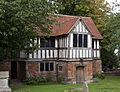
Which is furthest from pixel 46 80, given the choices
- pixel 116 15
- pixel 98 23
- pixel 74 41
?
pixel 98 23

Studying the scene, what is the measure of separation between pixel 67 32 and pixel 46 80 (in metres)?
5.78

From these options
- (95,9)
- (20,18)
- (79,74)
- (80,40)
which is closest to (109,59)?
(95,9)

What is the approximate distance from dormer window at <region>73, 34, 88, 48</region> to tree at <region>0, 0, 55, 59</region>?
18.2ft

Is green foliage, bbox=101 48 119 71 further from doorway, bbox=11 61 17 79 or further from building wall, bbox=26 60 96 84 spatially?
doorway, bbox=11 61 17 79

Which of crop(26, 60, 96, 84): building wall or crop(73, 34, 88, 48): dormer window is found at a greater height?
crop(73, 34, 88, 48): dormer window

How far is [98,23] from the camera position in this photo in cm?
3005

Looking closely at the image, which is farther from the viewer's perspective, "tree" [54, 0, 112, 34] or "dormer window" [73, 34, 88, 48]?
"tree" [54, 0, 112, 34]

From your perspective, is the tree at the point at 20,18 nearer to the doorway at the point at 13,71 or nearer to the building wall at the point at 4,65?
the building wall at the point at 4,65

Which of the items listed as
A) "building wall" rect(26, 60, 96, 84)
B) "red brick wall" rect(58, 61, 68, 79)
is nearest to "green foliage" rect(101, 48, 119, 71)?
"building wall" rect(26, 60, 96, 84)

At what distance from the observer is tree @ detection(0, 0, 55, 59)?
1282cm

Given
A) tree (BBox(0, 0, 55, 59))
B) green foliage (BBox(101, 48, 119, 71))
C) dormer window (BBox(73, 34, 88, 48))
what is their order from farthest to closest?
green foliage (BBox(101, 48, 119, 71)) < dormer window (BBox(73, 34, 88, 48)) < tree (BBox(0, 0, 55, 59))

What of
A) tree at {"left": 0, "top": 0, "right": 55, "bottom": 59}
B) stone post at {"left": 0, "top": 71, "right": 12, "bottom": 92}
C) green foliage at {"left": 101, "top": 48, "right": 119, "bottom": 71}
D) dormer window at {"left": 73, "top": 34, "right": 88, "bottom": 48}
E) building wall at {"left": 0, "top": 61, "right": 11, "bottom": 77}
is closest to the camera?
tree at {"left": 0, "top": 0, "right": 55, "bottom": 59}

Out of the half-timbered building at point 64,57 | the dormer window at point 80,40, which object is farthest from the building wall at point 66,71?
the dormer window at point 80,40

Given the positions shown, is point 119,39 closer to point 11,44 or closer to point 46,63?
point 46,63
